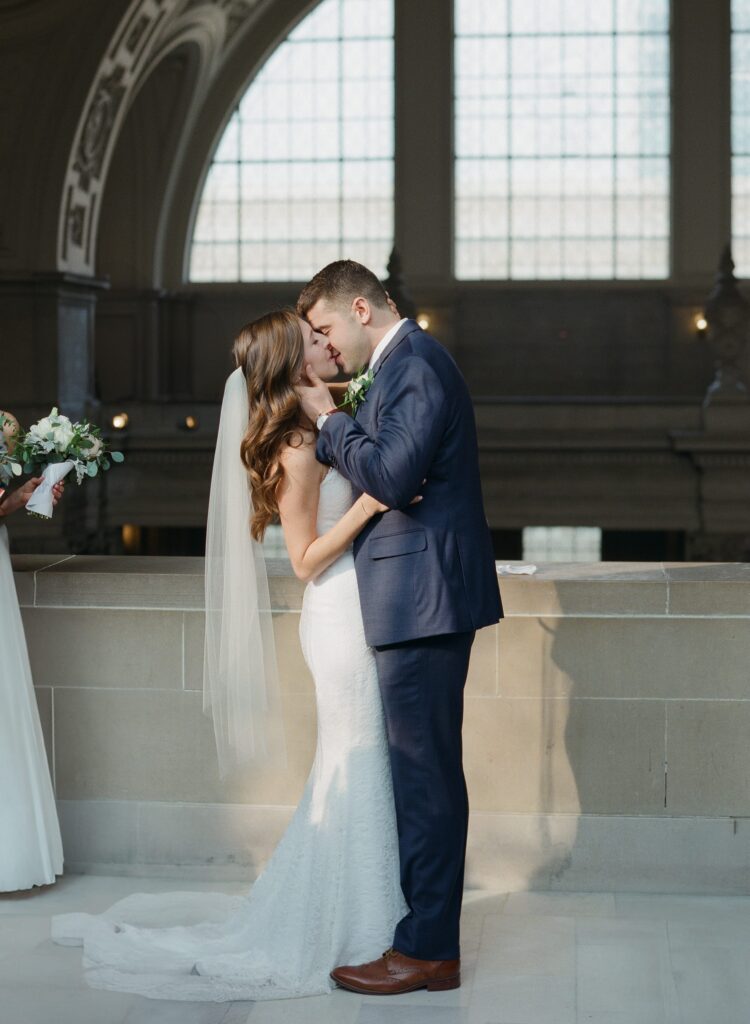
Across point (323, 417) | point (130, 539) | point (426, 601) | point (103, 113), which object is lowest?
point (130, 539)

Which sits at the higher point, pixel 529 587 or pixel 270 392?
pixel 270 392

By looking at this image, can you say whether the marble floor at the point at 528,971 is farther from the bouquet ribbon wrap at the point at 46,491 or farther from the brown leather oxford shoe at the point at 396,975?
the bouquet ribbon wrap at the point at 46,491

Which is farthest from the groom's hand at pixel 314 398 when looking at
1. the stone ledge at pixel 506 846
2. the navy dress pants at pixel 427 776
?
the stone ledge at pixel 506 846

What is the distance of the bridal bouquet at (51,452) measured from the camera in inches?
183

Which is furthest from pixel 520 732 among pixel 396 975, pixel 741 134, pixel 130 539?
pixel 741 134

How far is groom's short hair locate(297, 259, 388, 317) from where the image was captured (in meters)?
3.79

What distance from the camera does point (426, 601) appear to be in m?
3.79

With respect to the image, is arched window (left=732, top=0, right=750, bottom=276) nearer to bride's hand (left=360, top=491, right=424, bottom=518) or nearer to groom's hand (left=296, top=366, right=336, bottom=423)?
groom's hand (left=296, top=366, right=336, bottom=423)

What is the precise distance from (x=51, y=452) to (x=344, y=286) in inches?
54.5

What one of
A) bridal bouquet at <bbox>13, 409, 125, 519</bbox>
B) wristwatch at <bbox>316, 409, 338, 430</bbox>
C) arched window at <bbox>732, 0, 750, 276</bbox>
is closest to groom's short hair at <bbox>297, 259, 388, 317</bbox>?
wristwatch at <bbox>316, 409, 338, 430</bbox>

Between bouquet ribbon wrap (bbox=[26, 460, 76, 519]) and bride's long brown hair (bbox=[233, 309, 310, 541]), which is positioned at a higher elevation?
bride's long brown hair (bbox=[233, 309, 310, 541])

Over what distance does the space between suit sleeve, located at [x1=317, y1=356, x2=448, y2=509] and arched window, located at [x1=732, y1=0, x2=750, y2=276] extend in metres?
23.7

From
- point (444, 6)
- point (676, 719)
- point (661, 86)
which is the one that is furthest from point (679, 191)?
point (676, 719)

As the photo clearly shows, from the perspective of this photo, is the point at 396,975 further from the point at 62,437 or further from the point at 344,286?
the point at 62,437
